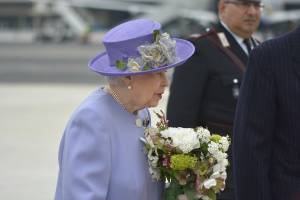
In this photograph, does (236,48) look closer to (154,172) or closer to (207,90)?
(207,90)

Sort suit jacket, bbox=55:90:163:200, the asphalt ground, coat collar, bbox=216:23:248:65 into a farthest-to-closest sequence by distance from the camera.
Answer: the asphalt ground
coat collar, bbox=216:23:248:65
suit jacket, bbox=55:90:163:200

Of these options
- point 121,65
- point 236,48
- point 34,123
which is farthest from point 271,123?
point 34,123

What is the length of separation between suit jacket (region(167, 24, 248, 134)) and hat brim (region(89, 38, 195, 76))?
1.22 metres

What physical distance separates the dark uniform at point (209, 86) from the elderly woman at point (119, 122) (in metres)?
1.27

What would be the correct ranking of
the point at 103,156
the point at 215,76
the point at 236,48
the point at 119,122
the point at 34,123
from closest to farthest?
the point at 103,156
the point at 119,122
the point at 215,76
the point at 236,48
the point at 34,123

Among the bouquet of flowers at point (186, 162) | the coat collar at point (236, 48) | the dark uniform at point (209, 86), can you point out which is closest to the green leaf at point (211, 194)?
the bouquet of flowers at point (186, 162)

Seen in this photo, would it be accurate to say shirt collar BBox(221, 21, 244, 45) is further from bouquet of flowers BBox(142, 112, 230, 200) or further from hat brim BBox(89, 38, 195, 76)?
bouquet of flowers BBox(142, 112, 230, 200)

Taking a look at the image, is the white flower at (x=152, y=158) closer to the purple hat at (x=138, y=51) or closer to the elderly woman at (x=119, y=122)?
the elderly woman at (x=119, y=122)

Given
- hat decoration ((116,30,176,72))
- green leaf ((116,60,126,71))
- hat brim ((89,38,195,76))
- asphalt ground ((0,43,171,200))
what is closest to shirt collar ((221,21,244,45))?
hat brim ((89,38,195,76))

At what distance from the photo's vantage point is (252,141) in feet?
9.02

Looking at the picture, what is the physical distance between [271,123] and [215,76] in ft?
4.89

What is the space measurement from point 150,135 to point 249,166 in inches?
14.6

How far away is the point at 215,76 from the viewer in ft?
13.8

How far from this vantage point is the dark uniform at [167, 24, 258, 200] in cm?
416
